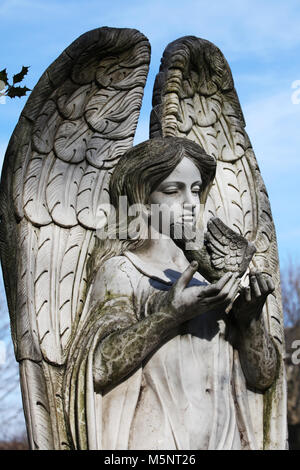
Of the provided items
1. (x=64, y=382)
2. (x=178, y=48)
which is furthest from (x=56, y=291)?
(x=178, y=48)

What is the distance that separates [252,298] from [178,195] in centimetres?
90

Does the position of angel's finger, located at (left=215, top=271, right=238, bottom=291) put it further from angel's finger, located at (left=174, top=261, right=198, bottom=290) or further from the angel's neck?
the angel's neck

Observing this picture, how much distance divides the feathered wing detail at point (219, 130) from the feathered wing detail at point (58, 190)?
9.7 inches

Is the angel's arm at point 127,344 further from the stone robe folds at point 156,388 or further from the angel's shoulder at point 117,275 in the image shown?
the angel's shoulder at point 117,275

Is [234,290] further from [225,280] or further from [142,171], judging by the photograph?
[142,171]

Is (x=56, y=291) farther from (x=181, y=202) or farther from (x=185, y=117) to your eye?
(x=185, y=117)

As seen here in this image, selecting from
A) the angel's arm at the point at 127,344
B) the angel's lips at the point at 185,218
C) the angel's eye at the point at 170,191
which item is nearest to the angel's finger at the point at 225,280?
the angel's arm at the point at 127,344

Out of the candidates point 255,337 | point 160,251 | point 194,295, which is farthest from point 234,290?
point 160,251

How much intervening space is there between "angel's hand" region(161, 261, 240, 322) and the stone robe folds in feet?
0.82

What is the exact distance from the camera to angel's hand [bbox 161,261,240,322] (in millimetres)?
5789

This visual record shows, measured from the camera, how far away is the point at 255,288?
19.3 feet

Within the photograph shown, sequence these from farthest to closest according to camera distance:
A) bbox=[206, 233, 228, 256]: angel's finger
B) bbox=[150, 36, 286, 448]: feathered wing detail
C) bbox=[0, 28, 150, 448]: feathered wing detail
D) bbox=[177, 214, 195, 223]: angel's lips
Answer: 1. bbox=[150, 36, 286, 448]: feathered wing detail
2. bbox=[177, 214, 195, 223]: angel's lips
3. bbox=[0, 28, 150, 448]: feathered wing detail
4. bbox=[206, 233, 228, 256]: angel's finger

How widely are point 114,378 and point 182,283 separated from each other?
693 mm

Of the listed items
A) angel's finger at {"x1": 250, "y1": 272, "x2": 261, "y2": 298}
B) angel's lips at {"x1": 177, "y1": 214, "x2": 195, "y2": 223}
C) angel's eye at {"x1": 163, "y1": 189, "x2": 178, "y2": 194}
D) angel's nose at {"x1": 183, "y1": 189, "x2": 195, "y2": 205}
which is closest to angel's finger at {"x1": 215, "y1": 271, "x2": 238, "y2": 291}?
angel's finger at {"x1": 250, "y1": 272, "x2": 261, "y2": 298}
